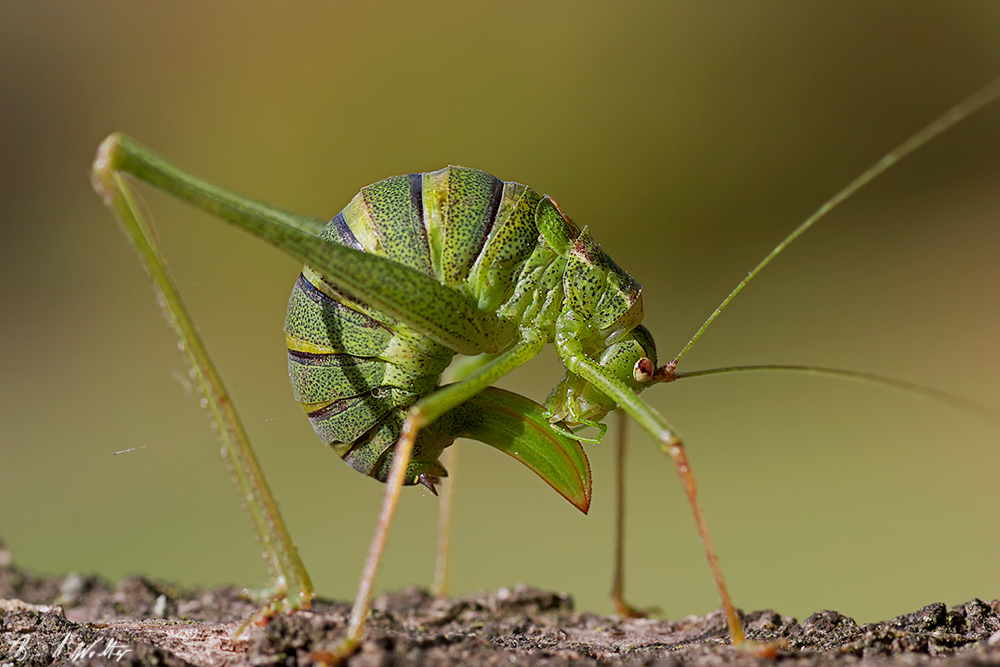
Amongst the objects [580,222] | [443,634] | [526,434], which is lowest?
[443,634]

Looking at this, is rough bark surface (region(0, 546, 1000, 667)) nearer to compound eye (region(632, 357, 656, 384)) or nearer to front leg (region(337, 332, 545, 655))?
front leg (region(337, 332, 545, 655))

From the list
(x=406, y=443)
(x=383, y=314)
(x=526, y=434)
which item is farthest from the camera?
(x=526, y=434)

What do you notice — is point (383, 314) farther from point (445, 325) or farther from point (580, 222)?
point (580, 222)

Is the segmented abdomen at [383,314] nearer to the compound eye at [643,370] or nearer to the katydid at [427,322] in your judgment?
the katydid at [427,322]

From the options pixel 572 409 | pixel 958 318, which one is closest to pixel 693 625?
pixel 572 409

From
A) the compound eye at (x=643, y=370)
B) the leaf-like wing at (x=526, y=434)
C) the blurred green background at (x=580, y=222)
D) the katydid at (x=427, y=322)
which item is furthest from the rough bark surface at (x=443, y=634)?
the blurred green background at (x=580, y=222)

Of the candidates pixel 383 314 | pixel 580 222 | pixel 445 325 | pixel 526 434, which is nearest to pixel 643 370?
pixel 526 434

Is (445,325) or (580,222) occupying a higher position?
(580,222)

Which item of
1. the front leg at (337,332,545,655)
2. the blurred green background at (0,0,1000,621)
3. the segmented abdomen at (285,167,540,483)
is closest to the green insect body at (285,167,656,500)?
the segmented abdomen at (285,167,540,483)
